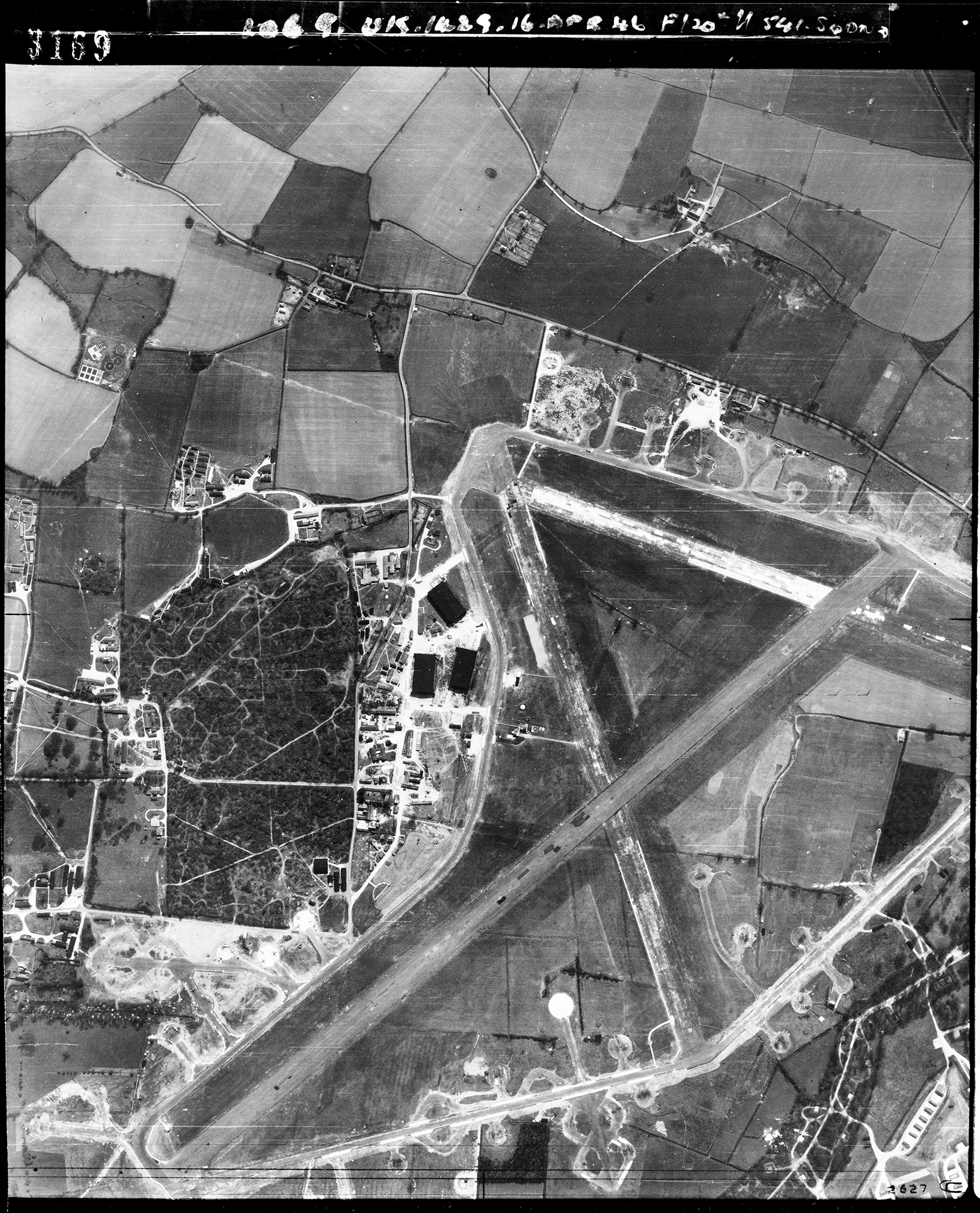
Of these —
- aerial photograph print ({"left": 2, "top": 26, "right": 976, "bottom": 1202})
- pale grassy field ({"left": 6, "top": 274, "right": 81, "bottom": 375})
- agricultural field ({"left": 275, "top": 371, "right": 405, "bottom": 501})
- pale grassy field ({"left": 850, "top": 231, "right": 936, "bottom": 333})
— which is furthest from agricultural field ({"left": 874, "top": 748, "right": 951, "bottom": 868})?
pale grassy field ({"left": 6, "top": 274, "right": 81, "bottom": 375})

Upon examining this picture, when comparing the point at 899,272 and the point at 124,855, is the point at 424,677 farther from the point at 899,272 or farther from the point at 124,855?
the point at 899,272

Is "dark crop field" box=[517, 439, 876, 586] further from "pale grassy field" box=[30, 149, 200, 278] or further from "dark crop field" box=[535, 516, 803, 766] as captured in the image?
"pale grassy field" box=[30, 149, 200, 278]

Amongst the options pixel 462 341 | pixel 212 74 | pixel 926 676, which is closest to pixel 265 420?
pixel 462 341

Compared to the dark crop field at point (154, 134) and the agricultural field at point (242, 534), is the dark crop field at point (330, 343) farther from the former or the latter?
the dark crop field at point (154, 134)

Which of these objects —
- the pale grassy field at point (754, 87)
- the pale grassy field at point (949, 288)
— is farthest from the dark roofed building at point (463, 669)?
the pale grassy field at point (754, 87)

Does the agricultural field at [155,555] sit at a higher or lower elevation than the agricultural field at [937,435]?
lower
